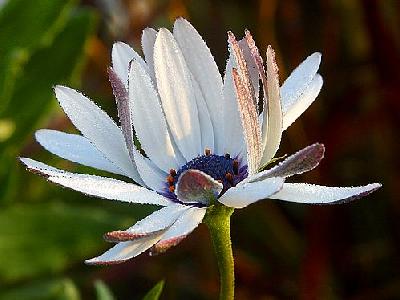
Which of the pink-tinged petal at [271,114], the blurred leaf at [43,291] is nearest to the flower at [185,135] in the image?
the pink-tinged petal at [271,114]

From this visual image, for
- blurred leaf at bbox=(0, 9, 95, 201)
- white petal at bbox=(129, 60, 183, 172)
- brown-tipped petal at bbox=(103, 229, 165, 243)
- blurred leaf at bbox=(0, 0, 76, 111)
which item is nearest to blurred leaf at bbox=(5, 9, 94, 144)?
blurred leaf at bbox=(0, 9, 95, 201)

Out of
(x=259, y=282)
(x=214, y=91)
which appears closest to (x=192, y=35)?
(x=214, y=91)

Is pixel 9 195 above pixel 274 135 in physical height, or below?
above

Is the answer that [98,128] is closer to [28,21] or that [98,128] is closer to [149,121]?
[149,121]

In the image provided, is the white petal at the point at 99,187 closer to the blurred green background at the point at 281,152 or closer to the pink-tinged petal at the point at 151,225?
the pink-tinged petal at the point at 151,225

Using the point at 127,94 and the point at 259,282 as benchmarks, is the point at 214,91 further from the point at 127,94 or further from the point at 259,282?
the point at 259,282
